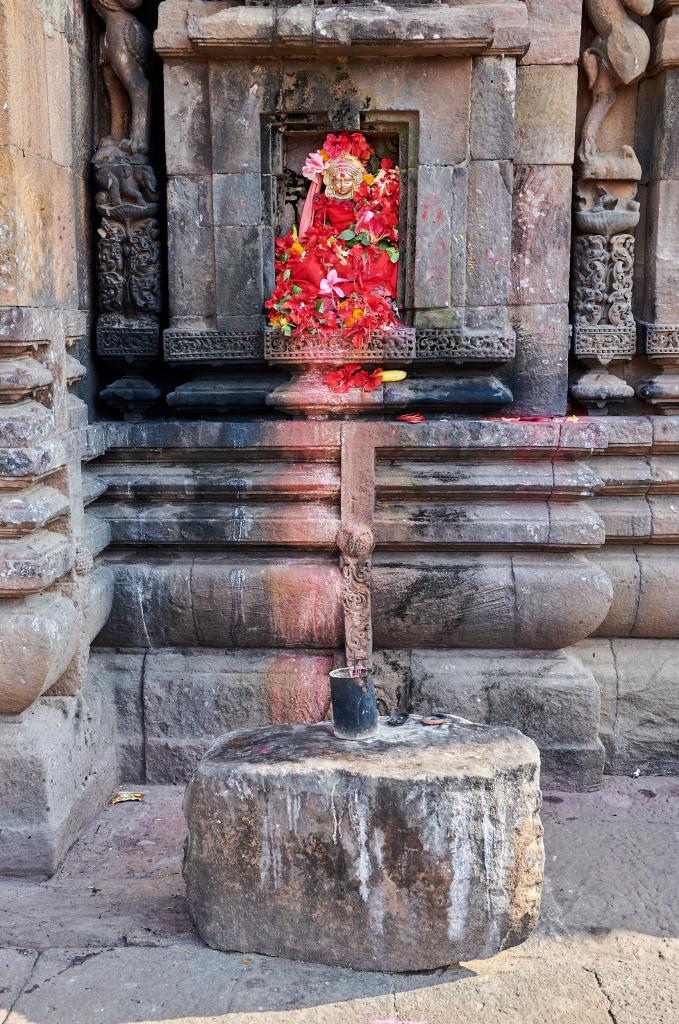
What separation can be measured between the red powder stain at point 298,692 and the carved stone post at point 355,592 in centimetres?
16

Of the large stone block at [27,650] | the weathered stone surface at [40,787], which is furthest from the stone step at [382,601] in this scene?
the large stone block at [27,650]

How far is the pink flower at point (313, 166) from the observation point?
4.82 m

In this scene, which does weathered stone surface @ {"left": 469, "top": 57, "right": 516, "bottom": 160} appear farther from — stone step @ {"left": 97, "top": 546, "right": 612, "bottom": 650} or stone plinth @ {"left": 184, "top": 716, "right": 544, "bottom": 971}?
stone plinth @ {"left": 184, "top": 716, "right": 544, "bottom": 971}

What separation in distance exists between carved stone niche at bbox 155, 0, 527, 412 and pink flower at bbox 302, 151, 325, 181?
10 centimetres

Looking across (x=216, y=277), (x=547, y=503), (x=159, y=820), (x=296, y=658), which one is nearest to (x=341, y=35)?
(x=216, y=277)

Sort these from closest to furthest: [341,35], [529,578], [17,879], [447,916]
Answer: [447,916] < [17,879] < [341,35] < [529,578]

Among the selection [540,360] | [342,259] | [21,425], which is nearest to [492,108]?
[342,259]

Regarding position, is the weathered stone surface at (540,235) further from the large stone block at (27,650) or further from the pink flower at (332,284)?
the large stone block at (27,650)

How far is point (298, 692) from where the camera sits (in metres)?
4.82

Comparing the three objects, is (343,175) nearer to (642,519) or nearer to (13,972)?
(642,519)

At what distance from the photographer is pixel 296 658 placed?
4.86 m

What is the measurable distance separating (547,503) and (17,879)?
280cm

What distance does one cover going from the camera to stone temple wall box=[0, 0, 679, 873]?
4727 mm

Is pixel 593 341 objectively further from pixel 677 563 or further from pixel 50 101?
pixel 50 101
